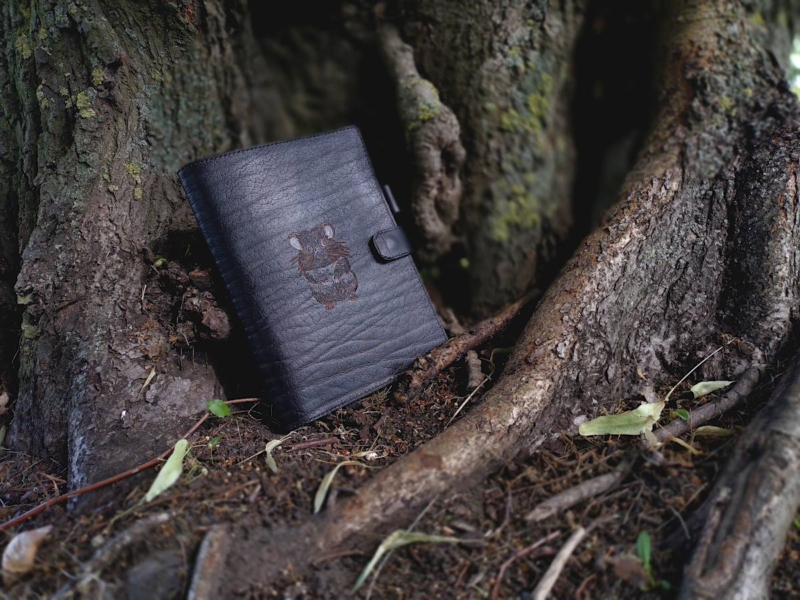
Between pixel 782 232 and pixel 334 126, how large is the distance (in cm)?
243

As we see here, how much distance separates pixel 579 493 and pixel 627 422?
1.12ft

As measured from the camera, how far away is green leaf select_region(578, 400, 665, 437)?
196 cm

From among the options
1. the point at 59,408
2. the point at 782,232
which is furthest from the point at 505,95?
the point at 59,408

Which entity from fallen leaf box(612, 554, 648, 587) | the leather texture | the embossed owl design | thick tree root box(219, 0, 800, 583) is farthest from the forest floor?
the leather texture

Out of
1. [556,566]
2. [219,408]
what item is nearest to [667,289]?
[556,566]

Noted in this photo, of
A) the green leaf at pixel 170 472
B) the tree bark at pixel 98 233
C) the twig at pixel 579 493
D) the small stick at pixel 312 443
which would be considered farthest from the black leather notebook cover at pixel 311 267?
the twig at pixel 579 493

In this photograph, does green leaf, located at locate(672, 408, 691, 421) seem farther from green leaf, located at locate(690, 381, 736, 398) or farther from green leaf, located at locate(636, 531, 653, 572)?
green leaf, located at locate(636, 531, 653, 572)

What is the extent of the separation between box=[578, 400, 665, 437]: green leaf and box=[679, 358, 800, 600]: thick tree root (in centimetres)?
27

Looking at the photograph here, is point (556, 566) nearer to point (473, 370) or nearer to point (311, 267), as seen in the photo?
point (473, 370)

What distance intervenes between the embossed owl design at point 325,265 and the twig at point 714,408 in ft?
3.70

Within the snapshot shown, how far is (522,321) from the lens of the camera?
251cm

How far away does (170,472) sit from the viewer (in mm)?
1870

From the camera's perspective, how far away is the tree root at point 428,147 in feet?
9.63

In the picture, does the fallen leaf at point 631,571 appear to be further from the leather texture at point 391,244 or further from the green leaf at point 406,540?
the leather texture at point 391,244
